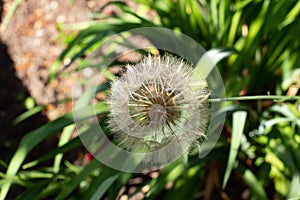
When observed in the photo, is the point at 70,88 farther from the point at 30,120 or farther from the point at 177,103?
the point at 177,103

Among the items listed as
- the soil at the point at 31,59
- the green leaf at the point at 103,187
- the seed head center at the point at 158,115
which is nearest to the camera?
the seed head center at the point at 158,115

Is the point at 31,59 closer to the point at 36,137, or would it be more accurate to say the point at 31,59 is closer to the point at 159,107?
the point at 36,137

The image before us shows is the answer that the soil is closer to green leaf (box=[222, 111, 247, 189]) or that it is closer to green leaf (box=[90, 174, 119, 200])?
green leaf (box=[90, 174, 119, 200])

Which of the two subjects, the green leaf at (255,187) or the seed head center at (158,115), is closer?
the seed head center at (158,115)

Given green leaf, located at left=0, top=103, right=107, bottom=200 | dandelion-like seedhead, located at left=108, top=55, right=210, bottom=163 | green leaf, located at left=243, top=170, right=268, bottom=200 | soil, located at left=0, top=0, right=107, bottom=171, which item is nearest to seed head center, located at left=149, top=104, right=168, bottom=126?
dandelion-like seedhead, located at left=108, top=55, right=210, bottom=163

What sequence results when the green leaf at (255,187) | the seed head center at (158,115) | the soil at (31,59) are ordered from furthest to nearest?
the soil at (31,59) < the green leaf at (255,187) < the seed head center at (158,115)

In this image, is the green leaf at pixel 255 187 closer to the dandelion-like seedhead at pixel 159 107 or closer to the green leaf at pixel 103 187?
the green leaf at pixel 103 187

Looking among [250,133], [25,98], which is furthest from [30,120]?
[250,133]

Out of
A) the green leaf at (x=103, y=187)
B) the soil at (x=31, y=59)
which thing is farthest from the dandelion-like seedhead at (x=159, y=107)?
the soil at (x=31, y=59)
